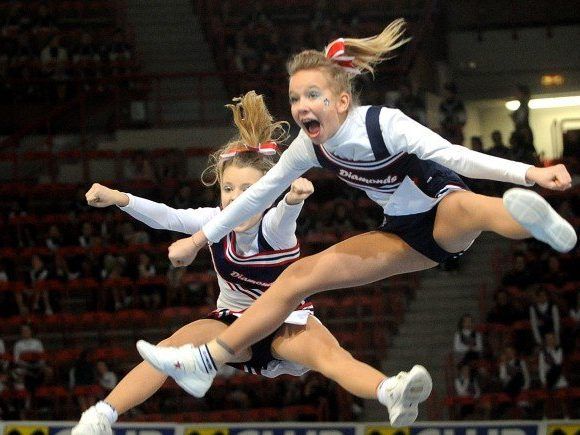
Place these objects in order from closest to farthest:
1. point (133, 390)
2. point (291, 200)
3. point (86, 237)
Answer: point (291, 200), point (133, 390), point (86, 237)

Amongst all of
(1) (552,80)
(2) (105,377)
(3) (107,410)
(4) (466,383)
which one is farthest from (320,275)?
(1) (552,80)

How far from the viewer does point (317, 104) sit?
539 centimetres

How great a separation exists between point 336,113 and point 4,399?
24.1 ft

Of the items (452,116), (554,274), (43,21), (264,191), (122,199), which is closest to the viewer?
(264,191)

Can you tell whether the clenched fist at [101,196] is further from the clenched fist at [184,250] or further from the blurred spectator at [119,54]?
the blurred spectator at [119,54]

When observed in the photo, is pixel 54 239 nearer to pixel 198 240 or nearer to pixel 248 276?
pixel 248 276

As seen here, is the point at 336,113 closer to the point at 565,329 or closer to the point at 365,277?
the point at 365,277

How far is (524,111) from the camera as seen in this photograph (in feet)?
48.0

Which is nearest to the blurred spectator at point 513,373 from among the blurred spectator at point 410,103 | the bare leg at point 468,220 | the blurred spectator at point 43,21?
the blurred spectator at point 410,103

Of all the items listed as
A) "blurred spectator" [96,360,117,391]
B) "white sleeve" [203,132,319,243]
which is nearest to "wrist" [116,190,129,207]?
"white sleeve" [203,132,319,243]

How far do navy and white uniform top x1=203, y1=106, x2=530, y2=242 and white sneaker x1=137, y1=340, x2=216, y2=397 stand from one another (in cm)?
55

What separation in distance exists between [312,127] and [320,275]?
2.21 ft

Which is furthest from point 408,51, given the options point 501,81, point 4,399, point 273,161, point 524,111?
point 273,161

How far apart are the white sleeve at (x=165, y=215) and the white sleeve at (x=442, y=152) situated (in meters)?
1.28
